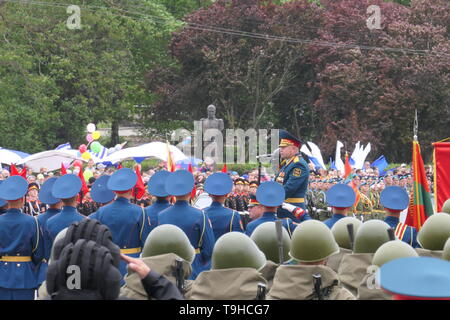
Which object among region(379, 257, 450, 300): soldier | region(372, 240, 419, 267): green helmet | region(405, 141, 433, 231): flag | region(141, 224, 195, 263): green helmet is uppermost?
region(379, 257, 450, 300): soldier

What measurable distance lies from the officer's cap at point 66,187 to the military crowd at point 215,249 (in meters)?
0.01

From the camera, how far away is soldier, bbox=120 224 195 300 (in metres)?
5.09

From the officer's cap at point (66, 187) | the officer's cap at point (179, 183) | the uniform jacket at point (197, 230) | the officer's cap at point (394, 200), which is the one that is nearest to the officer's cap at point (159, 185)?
the officer's cap at point (179, 183)

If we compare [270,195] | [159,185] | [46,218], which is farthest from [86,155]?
[270,195]

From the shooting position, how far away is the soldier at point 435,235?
6.12m

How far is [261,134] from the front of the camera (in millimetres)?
37031

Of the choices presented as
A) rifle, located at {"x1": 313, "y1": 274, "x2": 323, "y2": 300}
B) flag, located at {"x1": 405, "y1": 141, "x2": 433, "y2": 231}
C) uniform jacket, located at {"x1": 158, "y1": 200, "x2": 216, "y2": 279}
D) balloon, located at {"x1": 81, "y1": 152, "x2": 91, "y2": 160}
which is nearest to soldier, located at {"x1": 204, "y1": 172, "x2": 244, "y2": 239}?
uniform jacket, located at {"x1": 158, "y1": 200, "x2": 216, "y2": 279}

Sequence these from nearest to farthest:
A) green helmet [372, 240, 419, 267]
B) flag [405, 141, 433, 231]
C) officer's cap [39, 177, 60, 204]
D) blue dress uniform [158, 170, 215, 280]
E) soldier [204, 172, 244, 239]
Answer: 1. green helmet [372, 240, 419, 267]
2. blue dress uniform [158, 170, 215, 280]
3. soldier [204, 172, 244, 239]
4. officer's cap [39, 177, 60, 204]
5. flag [405, 141, 433, 231]

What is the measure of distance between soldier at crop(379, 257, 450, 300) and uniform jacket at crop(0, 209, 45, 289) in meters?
5.59

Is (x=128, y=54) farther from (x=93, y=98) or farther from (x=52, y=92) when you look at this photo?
(x=52, y=92)

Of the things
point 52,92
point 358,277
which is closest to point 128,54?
point 52,92

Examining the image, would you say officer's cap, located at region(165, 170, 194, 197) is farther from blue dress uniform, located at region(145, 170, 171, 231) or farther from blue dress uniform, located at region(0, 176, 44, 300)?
blue dress uniform, located at region(0, 176, 44, 300)

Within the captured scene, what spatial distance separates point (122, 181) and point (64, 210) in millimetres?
652

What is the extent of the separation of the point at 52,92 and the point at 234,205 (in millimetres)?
18728
